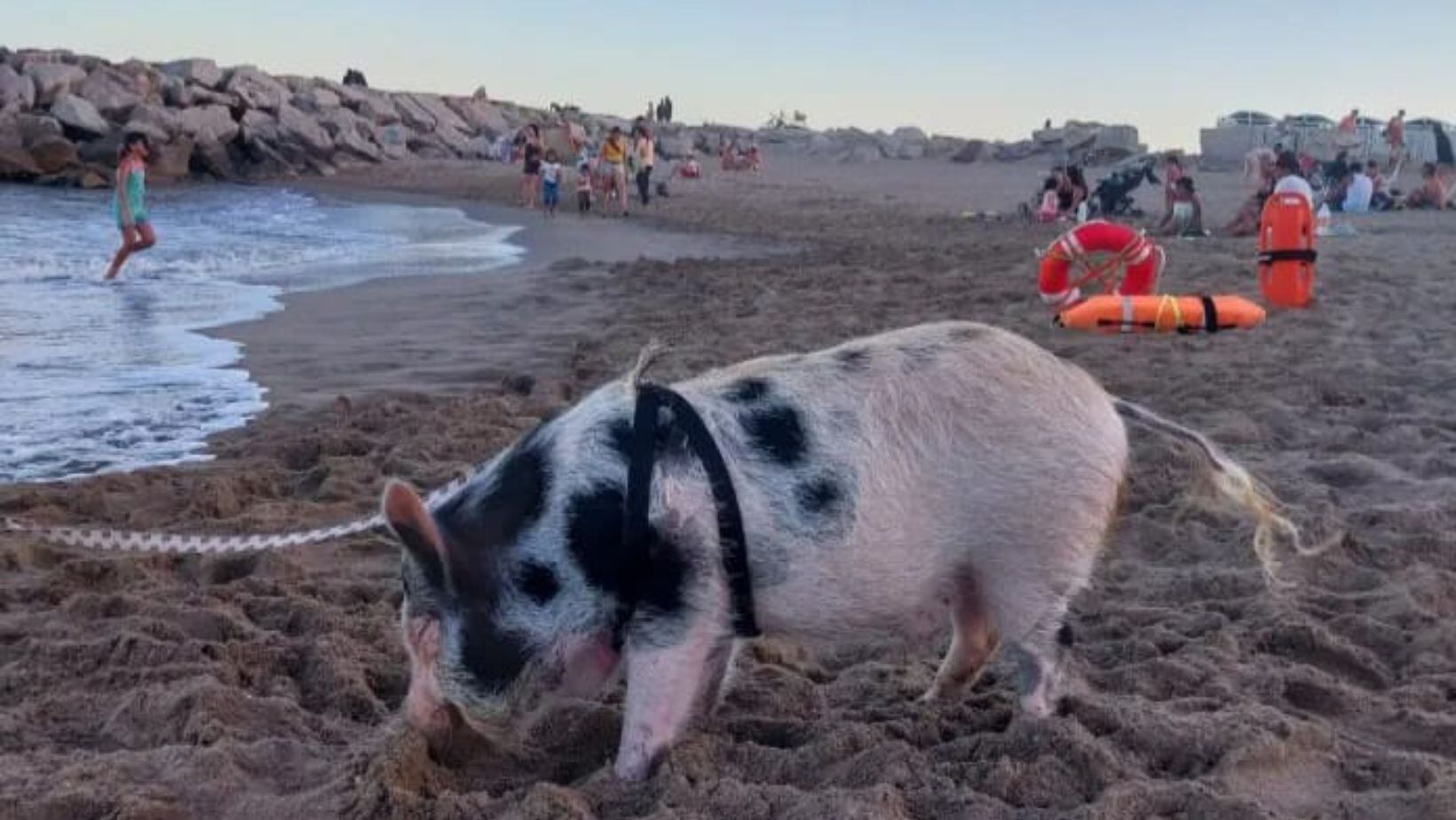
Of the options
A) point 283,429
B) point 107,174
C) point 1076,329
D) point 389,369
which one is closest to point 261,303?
point 389,369

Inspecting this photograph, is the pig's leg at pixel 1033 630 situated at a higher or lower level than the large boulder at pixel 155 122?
higher

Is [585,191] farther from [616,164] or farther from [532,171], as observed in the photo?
[532,171]

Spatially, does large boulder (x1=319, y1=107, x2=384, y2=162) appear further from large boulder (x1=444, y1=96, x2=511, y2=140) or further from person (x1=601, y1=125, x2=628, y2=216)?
person (x1=601, y1=125, x2=628, y2=216)

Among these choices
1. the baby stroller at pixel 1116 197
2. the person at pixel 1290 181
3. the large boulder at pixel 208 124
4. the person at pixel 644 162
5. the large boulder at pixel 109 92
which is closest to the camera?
the person at pixel 1290 181

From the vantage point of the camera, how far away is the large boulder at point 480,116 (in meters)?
61.0

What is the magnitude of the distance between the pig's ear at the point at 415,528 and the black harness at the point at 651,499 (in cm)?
47

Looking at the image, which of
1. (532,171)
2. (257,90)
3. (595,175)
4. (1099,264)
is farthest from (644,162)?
(257,90)

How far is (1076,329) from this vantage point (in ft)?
36.3

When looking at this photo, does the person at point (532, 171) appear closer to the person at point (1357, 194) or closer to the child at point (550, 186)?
the child at point (550, 186)

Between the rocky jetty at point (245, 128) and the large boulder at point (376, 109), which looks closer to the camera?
the rocky jetty at point (245, 128)

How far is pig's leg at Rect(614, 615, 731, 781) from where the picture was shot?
12.5 feet

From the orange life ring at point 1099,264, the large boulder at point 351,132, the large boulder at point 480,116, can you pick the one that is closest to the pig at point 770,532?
the orange life ring at point 1099,264

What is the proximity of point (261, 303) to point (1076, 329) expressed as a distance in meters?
7.85

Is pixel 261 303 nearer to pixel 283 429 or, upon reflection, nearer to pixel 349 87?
pixel 283 429
